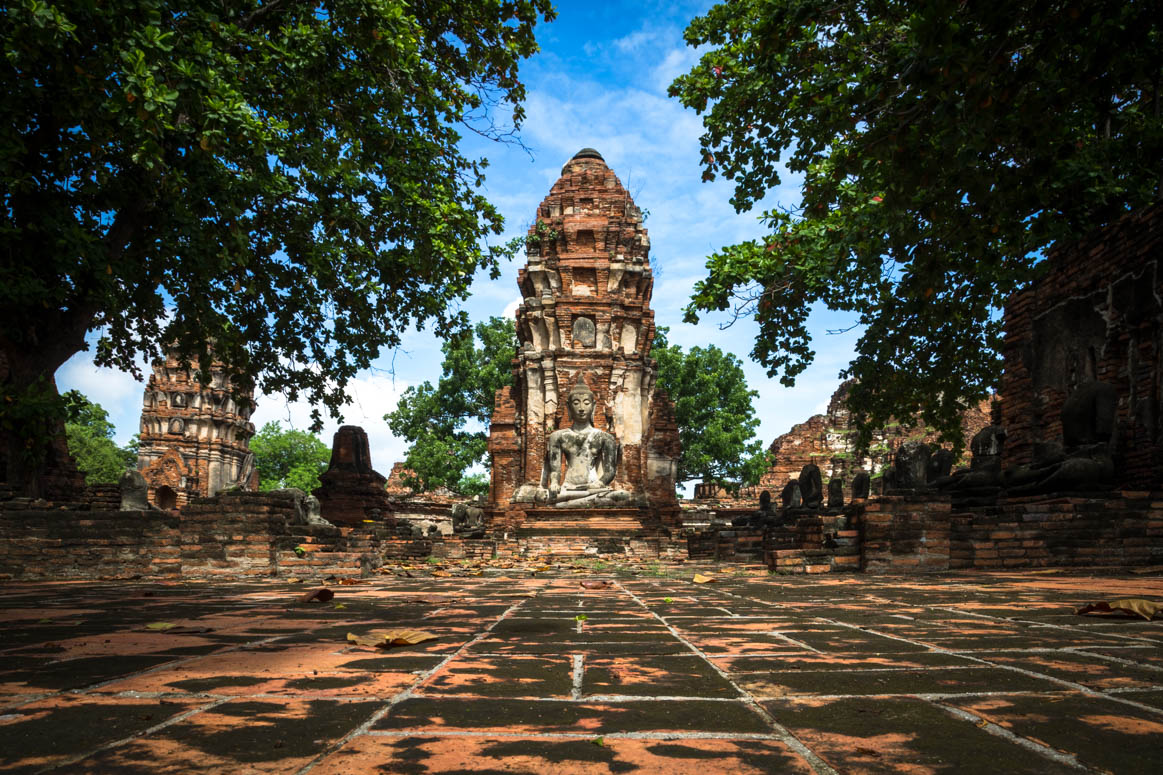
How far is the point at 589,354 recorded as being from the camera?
17.0m

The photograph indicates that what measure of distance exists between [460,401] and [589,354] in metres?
10.1

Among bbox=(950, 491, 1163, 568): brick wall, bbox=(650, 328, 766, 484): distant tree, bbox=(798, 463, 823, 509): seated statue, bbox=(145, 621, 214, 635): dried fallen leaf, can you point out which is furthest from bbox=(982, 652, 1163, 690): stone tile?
bbox=(650, 328, 766, 484): distant tree

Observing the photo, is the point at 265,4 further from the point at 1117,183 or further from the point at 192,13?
the point at 1117,183

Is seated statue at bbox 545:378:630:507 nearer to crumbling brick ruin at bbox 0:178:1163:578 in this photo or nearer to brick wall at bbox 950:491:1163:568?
crumbling brick ruin at bbox 0:178:1163:578

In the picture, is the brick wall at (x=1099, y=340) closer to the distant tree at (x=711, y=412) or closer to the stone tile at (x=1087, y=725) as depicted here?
the stone tile at (x=1087, y=725)

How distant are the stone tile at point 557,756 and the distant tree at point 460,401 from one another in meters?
23.9

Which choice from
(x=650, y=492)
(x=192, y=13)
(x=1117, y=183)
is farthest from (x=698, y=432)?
(x=192, y=13)

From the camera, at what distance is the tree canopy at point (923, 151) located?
326 centimetres

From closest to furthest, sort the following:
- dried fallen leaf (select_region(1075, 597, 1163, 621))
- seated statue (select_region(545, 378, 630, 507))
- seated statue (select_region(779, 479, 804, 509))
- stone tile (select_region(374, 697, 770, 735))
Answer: stone tile (select_region(374, 697, 770, 735)) < dried fallen leaf (select_region(1075, 597, 1163, 621)) < seated statue (select_region(779, 479, 804, 509)) < seated statue (select_region(545, 378, 630, 507))

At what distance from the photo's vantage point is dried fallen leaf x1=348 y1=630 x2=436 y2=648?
2307 mm

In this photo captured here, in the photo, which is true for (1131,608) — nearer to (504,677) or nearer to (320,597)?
(504,677)

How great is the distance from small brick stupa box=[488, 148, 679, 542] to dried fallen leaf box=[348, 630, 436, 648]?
44.9 feet

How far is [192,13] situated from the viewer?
5871mm

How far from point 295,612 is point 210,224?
5523 mm
